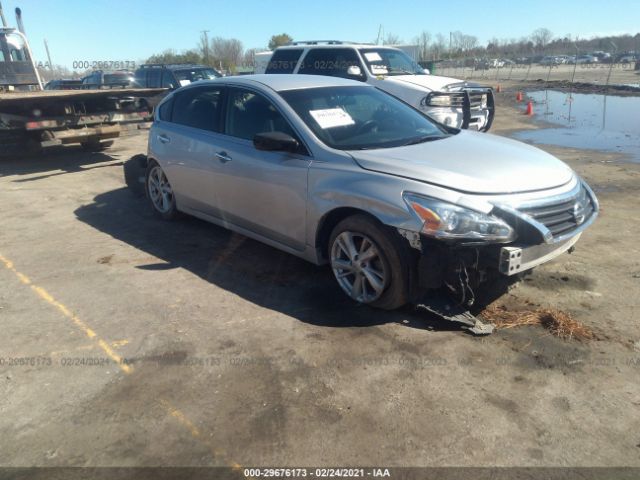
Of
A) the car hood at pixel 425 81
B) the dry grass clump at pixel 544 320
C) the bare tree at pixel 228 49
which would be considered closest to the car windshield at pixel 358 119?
the dry grass clump at pixel 544 320

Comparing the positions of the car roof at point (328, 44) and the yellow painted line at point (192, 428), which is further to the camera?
the car roof at point (328, 44)

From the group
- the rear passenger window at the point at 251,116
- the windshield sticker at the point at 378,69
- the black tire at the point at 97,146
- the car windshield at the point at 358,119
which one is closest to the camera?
the car windshield at the point at 358,119

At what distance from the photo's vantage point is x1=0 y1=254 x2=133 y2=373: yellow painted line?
11.4 ft

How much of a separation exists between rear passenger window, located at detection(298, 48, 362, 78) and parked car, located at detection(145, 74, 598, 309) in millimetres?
5582

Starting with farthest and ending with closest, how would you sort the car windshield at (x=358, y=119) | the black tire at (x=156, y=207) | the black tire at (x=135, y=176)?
the black tire at (x=135, y=176), the black tire at (x=156, y=207), the car windshield at (x=358, y=119)

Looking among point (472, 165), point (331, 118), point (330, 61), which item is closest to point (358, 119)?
point (331, 118)

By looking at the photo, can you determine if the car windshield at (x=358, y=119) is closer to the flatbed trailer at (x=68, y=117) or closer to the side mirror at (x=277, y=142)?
the side mirror at (x=277, y=142)

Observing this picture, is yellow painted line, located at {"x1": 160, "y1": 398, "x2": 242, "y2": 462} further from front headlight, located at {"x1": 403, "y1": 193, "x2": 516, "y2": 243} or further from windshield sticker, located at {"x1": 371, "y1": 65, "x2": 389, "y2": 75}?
windshield sticker, located at {"x1": 371, "y1": 65, "x2": 389, "y2": 75}

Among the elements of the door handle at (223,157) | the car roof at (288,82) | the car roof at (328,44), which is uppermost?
the car roof at (328,44)

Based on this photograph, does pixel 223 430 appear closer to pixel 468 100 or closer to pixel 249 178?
pixel 249 178

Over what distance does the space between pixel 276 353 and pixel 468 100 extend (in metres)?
7.61

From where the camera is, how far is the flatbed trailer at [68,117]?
9.52 m

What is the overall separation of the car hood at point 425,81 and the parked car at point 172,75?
→ 7893 mm

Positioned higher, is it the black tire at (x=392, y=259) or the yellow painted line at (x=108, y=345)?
the black tire at (x=392, y=259)
